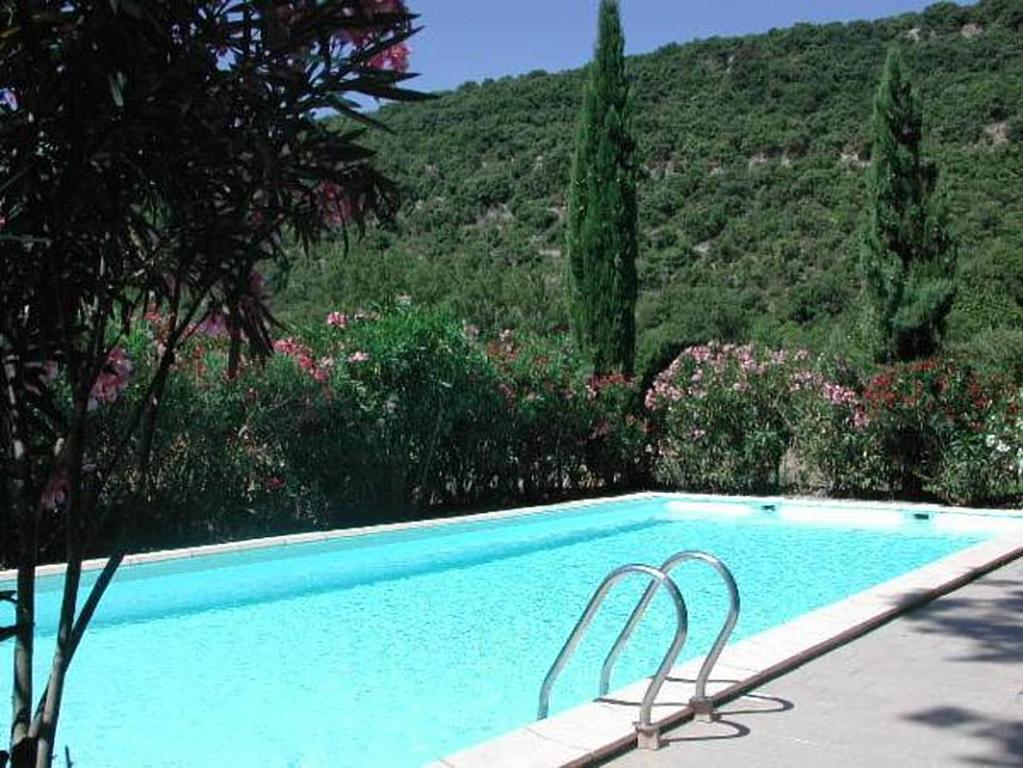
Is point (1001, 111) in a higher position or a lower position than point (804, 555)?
higher

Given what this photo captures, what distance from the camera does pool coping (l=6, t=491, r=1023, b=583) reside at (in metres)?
8.30

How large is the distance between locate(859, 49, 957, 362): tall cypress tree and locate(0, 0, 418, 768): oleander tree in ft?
37.7

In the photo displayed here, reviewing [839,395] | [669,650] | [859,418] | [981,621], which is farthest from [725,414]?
[669,650]

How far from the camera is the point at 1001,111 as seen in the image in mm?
29594

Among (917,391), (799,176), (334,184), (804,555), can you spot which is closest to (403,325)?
(804,555)

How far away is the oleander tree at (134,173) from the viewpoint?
1.94 meters

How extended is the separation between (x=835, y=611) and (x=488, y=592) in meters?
3.65

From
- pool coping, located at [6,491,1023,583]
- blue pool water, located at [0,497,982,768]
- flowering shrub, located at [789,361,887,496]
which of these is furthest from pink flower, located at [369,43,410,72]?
flowering shrub, located at [789,361,887,496]

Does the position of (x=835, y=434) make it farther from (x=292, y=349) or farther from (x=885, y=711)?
(x=885, y=711)

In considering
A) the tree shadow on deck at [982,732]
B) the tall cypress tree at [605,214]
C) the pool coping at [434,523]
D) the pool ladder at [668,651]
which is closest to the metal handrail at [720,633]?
the pool ladder at [668,651]

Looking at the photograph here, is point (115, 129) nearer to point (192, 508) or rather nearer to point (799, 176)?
point (192, 508)

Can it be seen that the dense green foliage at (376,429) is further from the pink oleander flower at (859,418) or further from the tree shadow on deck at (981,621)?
the tree shadow on deck at (981,621)

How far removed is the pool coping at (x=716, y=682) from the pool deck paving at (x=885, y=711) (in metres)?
0.06

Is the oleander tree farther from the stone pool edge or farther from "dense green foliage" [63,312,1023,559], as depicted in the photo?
"dense green foliage" [63,312,1023,559]
